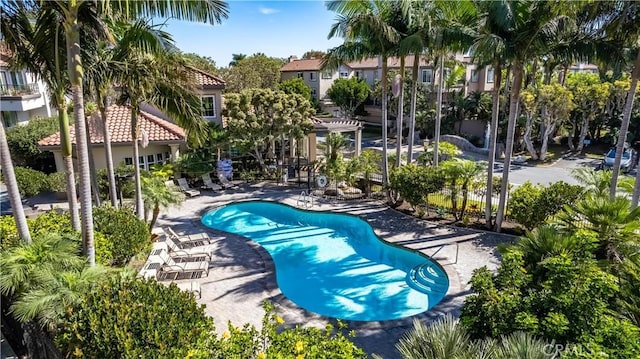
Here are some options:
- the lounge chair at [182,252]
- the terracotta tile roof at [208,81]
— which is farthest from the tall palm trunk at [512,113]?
the terracotta tile roof at [208,81]

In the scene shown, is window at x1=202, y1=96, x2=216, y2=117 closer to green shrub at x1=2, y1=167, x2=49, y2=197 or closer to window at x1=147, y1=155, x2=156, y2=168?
window at x1=147, y1=155, x2=156, y2=168

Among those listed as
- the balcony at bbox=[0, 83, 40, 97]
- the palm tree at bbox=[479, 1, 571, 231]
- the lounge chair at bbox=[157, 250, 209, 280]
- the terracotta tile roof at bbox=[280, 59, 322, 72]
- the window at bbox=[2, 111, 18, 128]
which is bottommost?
the lounge chair at bbox=[157, 250, 209, 280]

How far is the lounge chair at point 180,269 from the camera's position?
536 inches

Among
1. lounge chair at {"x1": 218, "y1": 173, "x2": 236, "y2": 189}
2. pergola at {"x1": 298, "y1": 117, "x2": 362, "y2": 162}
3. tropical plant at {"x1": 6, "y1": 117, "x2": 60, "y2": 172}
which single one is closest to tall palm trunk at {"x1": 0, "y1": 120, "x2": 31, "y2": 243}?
lounge chair at {"x1": 218, "y1": 173, "x2": 236, "y2": 189}

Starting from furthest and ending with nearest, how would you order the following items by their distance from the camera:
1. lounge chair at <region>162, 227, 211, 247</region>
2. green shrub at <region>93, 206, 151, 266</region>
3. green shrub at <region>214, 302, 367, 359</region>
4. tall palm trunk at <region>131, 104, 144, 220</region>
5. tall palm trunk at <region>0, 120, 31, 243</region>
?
lounge chair at <region>162, 227, 211, 247</region> < tall palm trunk at <region>131, 104, 144, 220</region> < green shrub at <region>93, 206, 151, 266</region> < tall palm trunk at <region>0, 120, 31, 243</region> < green shrub at <region>214, 302, 367, 359</region>

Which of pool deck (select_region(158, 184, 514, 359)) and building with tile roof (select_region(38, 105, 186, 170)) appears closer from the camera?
pool deck (select_region(158, 184, 514, 359))

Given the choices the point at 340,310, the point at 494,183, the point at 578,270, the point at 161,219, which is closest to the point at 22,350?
the point at 340,310

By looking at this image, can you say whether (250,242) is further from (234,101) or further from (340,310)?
(234,101)

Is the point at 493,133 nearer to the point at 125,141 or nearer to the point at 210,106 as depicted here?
the point at 125,141

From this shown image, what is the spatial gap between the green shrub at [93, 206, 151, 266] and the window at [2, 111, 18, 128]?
81.4 feet

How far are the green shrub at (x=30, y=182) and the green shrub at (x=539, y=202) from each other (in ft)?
79.5

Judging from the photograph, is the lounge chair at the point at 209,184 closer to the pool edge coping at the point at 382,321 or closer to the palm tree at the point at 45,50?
the pool edge coping at the point at 382,321

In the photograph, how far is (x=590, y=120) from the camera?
36.7 metres

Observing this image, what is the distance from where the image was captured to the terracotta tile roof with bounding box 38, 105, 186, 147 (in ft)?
71.9
